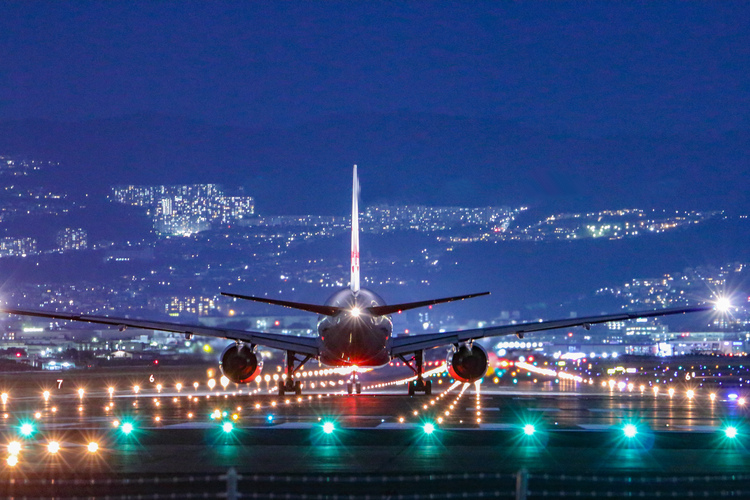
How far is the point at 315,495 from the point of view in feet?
59.4

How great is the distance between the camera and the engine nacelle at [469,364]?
149 feet

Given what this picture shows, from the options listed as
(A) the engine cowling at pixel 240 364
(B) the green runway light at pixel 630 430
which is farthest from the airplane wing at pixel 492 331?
(B) the green runway light at pixel 630 430

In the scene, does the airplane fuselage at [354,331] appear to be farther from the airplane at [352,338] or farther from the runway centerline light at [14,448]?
the runway centerline light at [14,448]

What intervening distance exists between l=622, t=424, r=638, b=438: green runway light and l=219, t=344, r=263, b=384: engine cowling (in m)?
18.8

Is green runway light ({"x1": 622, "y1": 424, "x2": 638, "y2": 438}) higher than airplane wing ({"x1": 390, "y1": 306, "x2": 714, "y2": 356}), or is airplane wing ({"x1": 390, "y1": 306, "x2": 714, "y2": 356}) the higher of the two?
airplane wing ({"x1": 390, "y1": 306, "x2": 714, "y2": 356})

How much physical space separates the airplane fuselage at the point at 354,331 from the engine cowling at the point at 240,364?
2.88m

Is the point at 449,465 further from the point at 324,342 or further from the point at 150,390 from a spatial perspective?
the point at 150,390

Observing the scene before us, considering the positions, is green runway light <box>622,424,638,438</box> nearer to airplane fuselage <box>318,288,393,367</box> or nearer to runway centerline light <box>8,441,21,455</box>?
runway centerline light <box>8,441,21,455</box>

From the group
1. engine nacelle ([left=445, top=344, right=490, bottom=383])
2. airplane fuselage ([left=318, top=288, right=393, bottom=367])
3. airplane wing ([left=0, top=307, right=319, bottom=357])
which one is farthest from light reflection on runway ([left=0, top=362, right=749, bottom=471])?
airplane wing ([left=0, top=307, right=319, bottom=357])

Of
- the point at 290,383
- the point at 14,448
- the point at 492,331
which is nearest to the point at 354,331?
the point at 290,383

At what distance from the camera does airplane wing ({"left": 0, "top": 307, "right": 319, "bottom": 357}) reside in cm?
4528

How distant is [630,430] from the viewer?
97.3ft

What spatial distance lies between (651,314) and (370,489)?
98.5 feet

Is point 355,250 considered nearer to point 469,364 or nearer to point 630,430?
point 469,364
